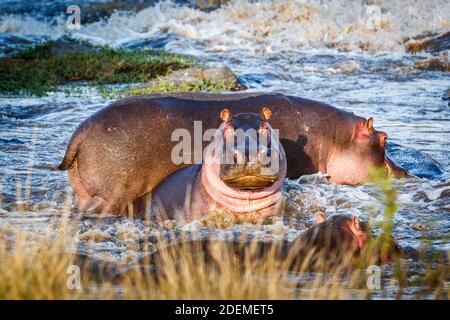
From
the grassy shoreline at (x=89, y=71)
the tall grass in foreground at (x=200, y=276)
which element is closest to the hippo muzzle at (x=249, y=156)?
the tall grass in foreground at (x=200, y=276)

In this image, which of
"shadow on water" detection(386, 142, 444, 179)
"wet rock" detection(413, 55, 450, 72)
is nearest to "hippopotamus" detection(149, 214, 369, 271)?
"shadow on water" detection(386, 142, 444, 179)

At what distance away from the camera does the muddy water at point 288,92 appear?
6.80 metres

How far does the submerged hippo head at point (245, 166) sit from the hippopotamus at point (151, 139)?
0.66m

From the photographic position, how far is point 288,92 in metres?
14.4

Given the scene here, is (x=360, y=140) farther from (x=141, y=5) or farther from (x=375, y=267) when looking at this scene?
(x=141, y=5)

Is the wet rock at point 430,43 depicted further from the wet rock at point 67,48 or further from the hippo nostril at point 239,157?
the hippo nostril at point 239,157

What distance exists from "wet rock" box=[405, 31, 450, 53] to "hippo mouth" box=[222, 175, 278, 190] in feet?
43.8

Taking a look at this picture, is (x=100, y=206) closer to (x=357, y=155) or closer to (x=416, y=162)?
(x=357, y=155)

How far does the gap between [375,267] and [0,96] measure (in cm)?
960

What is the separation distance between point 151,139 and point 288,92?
282 inches

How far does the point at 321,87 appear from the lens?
49.1 feet
